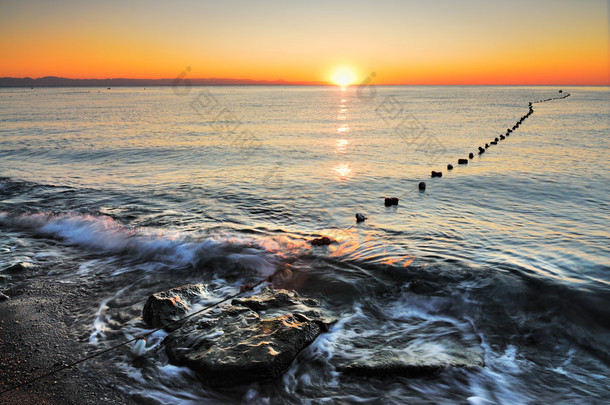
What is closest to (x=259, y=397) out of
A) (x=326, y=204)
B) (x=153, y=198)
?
(x=326, y=204)

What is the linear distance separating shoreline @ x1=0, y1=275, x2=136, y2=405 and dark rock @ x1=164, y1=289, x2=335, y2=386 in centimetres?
127

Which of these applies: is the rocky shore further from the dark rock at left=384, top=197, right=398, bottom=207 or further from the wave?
the dark rock at left=384, top=197, right=398, bottom=207

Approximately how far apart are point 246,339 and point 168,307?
240 cm

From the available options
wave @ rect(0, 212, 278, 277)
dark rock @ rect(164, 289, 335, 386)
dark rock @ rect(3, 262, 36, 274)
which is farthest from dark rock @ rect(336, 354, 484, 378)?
dark rock @ rect(3, 262, 36, 274)

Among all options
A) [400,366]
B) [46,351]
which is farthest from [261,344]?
[46,351]

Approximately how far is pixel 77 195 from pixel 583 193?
2509 cm

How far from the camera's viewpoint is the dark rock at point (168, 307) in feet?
26.6

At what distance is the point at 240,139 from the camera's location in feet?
133

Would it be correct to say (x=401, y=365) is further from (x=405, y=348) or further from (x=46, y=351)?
(x=46, y=351)

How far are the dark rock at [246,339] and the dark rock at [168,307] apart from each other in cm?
47

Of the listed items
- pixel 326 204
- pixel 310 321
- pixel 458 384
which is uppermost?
pixel 326 204

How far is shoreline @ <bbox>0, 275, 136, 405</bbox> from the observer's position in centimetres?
607

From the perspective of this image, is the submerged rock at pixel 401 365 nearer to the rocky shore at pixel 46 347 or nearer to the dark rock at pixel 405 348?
the dark rock at pixel 405 348

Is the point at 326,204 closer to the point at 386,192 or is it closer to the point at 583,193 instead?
the point at 386,192
